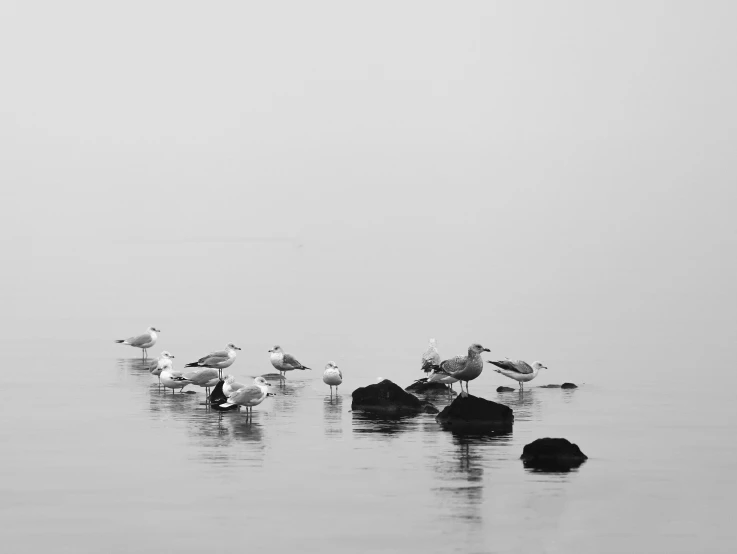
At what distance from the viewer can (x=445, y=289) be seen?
12106cm

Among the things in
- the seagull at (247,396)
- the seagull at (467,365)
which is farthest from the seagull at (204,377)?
the seagull at (467,365)

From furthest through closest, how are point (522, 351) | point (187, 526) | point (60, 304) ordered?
point (60, 304), point (522, 351), point (187, 526)

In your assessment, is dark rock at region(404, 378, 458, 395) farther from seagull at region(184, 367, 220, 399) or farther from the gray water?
seagull at region(184, 367, 220, 399)

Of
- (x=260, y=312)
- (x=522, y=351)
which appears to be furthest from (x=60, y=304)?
(x=522, y=351)

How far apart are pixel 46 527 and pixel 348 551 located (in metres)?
5.26

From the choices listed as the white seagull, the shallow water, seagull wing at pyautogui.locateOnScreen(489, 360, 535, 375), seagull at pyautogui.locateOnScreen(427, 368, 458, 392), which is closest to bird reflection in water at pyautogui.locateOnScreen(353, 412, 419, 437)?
the shallow water

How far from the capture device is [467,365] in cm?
3148

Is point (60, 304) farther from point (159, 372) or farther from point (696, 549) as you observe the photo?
point (696, 549)

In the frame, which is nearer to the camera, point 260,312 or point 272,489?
point 272,489

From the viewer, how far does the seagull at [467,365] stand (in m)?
31.2

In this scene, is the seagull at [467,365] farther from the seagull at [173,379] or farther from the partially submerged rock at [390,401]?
the seagull at [173,379]

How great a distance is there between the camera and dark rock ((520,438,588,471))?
23219 millimetres

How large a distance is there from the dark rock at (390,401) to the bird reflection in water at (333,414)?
98 cm

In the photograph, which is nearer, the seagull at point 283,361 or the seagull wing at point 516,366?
the seagull wing at point 516,366
